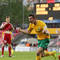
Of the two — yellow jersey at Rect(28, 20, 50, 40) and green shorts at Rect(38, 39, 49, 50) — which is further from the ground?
yellow jersey at Rect(28, 20, 50, 40)

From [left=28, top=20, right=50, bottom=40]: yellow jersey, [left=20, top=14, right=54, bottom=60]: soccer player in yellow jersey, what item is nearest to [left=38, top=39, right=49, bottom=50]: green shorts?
[left=20, top=14, right=54, bottom=60]: soccer player in yellow jersey

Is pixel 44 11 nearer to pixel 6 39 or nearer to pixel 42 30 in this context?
pixel 6 39

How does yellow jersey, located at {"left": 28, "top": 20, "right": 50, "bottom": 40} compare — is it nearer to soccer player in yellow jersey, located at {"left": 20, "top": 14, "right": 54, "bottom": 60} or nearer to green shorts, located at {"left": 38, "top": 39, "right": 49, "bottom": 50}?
soccer player in yellow jersey, located at {"left": 20, "top": 14, "right": 54, "bottom": 60}

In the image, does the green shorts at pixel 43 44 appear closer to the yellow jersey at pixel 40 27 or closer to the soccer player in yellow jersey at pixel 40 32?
the soccer player in yellow jersey at pixel 40 32

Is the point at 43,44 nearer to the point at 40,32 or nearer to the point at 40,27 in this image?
the point at 40,32

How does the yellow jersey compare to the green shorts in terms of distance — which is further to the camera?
the green shorts

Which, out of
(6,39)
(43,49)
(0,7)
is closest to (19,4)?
(0,7)

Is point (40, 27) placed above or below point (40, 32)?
above

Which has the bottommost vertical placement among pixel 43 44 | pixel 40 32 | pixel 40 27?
pixel 43 44

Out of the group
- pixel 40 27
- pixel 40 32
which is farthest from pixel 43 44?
pixel 40 27

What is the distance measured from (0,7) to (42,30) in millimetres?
22788

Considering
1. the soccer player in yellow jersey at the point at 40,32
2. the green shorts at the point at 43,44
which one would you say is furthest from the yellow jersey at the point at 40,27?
the green shorts at the point at 43,44

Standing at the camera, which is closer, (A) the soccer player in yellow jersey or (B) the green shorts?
(A) the soccer player in yellow jersey

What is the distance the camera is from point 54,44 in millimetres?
19500
